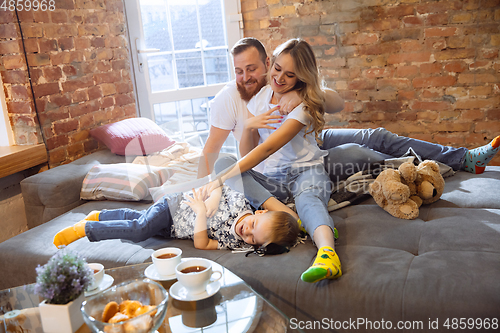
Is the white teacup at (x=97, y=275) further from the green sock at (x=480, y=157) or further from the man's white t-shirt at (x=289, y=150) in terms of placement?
the green sock at (x=480, y=157)

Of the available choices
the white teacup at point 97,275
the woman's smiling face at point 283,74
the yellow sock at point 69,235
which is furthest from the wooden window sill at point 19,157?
the woman's smiling face at point 283,74

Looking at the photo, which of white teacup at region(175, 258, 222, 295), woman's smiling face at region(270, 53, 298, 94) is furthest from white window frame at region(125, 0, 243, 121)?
white teacup at region(175, 258, 222, 295)

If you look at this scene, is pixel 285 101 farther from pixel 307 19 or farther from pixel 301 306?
pixel 307 19

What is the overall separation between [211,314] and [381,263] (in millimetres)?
591

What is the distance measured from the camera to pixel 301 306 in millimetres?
1201

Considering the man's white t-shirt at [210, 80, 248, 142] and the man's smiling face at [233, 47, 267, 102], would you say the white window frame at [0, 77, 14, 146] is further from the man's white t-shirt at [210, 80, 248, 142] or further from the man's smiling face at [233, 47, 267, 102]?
the man's smiling face at [233, 47, 267, 102]

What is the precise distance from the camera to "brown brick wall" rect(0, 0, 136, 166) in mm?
2215

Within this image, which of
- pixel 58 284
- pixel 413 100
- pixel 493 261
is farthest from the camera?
pixel 413 100

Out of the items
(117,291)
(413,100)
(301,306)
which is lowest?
(301,306)

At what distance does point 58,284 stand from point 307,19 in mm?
2666

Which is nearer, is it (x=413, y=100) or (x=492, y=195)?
(x=492, y=195)

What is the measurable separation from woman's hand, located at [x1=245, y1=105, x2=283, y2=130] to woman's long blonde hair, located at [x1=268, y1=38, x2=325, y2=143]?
5.5 inches

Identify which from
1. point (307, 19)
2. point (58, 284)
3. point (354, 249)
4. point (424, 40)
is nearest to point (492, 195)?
point (354, 249)

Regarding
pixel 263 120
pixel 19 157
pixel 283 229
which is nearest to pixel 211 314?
pixel 283 229
